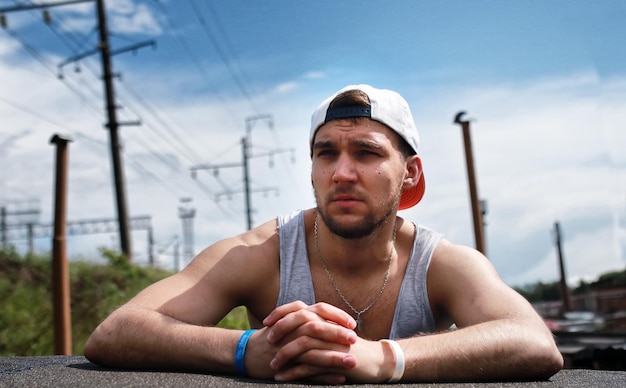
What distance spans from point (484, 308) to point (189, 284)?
41.4 inches

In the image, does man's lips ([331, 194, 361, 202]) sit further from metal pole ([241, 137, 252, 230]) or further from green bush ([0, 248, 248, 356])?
metal pole ([241, 137, 252, 230])

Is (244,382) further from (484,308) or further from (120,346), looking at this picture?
(484,308)

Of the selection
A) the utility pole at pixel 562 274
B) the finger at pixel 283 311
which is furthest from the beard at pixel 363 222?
the utility pole at pixel 562 274

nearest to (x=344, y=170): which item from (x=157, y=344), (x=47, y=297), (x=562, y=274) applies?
(x=157, y=344)

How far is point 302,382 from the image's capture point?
72.1 inches

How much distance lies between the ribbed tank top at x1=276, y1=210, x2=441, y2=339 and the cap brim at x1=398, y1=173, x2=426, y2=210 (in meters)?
0.25

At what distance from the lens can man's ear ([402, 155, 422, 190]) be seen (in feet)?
8.79

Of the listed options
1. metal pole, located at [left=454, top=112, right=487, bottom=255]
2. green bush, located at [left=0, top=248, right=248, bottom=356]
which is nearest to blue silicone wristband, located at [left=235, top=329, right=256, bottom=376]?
metal pole, located at [left=454, top=112, right=487, bottom=255]

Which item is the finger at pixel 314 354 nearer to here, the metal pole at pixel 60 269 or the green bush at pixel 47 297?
the metal pole at pixel 60 269

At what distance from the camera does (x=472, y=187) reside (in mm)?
6480

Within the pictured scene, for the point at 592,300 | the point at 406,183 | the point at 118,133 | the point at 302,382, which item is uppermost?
the point at 118,133

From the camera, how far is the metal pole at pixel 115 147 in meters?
13.8

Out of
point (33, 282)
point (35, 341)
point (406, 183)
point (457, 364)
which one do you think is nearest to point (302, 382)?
point (457, 364)

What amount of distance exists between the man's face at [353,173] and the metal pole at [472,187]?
4.19 metres
